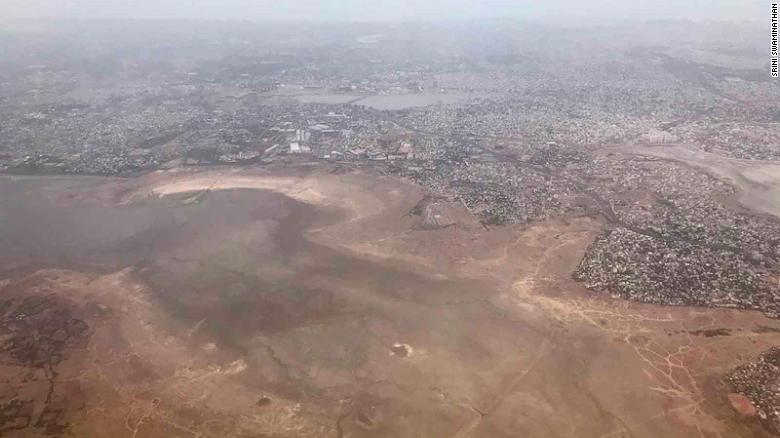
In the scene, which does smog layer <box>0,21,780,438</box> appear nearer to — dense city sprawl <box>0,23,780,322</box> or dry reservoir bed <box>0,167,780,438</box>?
dry reservoir bed <box>0,167,780,438</box>

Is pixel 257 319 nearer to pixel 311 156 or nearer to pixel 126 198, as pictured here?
pixel 126 198

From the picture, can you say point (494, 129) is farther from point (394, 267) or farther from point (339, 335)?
point (339, 335)

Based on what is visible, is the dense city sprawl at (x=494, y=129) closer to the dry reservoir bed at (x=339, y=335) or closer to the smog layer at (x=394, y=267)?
the smog layer at (x=394, y=267)

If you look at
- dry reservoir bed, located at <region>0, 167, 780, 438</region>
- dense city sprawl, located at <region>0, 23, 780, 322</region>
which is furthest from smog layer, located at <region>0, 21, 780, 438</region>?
dense city sprawl, located at <region>0, 23, 780, 322</region>

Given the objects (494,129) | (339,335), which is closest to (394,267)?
(339,335)

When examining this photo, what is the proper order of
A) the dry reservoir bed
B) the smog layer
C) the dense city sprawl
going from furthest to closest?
the dense city sprawl, the smog layer, the dry reservoir bed

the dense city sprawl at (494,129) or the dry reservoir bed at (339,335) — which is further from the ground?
the dense city sprawl at (494,129)

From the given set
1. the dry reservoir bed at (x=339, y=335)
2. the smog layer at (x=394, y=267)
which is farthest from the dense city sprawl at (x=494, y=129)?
the dry reservoir bed at (x=339, y=335)

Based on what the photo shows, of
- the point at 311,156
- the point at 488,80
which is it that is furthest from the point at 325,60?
the point at 311,156
